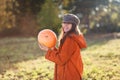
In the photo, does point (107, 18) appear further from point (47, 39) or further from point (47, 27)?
point (47, 39)

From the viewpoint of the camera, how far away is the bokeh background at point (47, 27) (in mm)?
10551

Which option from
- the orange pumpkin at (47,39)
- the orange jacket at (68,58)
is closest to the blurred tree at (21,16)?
the orange pumpkin at (47,39)

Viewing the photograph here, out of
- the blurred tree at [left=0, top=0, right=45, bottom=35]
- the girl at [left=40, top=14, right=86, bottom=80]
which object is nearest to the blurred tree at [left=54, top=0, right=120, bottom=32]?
the blurred tree at [left=0, top=0, right=45, bottom=35]

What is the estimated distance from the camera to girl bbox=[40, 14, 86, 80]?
16.9ft

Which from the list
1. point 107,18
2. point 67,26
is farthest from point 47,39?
point 107,18

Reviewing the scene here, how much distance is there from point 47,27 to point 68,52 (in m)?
22.3

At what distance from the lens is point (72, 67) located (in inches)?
208

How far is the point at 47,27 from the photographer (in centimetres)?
2733

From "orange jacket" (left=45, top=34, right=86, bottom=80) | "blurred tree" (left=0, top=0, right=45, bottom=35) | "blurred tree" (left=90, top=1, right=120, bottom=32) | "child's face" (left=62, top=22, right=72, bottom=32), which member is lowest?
"blurred tree" (left=90, top=1, right=120, bottom=32)

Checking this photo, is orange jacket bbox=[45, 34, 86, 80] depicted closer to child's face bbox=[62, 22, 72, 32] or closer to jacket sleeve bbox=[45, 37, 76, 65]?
jacket sleeve bbox=[45, 37, 76, 65]

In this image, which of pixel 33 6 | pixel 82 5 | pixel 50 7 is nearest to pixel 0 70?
pixel 50 7

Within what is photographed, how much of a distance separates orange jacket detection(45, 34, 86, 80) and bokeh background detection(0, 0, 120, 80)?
3809 millimetres

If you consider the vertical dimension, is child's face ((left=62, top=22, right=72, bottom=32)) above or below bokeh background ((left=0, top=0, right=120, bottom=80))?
above

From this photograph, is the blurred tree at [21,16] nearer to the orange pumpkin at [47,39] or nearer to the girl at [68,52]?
the orange pumpkin at [47,39]
